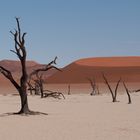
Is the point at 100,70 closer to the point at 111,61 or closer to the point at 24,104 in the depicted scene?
the point at 111,61

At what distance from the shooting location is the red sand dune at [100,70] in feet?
438

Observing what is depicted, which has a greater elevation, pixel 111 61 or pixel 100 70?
pixel 111 61

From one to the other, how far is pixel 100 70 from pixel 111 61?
16.5 m

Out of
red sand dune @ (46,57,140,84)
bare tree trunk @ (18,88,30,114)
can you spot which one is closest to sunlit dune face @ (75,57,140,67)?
red sand dune @ (46,57,140,84)

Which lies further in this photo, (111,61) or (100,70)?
(111,61)

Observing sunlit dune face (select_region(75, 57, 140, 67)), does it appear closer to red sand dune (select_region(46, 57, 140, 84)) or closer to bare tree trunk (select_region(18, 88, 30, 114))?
red sand dune (select_region(46, 57, 140, 84))

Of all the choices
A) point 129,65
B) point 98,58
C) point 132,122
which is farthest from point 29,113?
point 98,58

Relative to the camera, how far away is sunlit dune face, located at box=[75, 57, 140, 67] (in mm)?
155000

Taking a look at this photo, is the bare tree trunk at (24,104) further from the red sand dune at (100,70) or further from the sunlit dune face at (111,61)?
the sunlit dune face at (111,61)

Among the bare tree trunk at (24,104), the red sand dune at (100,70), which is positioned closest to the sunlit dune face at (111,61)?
the red sand dune at (100,70)

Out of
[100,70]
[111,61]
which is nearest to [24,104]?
[100,70]

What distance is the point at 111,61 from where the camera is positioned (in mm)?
161500

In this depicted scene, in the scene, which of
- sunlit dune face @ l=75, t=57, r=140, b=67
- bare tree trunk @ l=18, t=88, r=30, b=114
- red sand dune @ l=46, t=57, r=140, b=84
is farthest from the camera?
sunlit dune face @ l=75, t=57, r=140, b=67

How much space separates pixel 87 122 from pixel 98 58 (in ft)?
494
